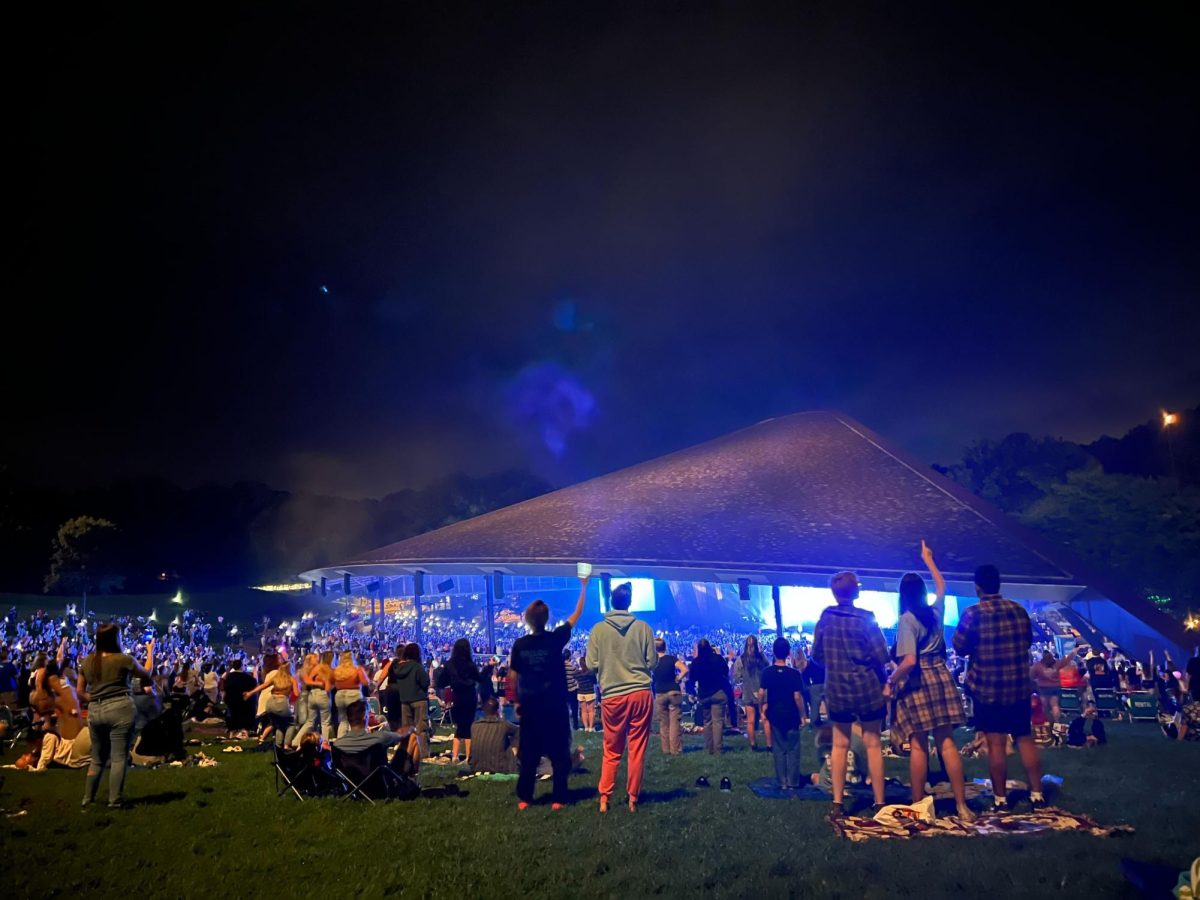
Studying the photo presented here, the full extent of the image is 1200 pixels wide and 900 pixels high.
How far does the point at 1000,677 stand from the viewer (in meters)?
6.45

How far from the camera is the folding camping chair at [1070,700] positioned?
43.4 feet

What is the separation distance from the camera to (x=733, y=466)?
108 feet

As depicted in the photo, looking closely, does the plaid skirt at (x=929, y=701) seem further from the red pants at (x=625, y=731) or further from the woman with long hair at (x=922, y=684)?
the red pants at (x=625, y=731)

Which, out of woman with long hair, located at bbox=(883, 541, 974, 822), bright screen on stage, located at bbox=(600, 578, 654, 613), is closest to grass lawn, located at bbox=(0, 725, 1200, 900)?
woman with long hair, located at bbox=(883, 541, 974, 822)

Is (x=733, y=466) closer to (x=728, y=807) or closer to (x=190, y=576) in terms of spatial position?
(x=728, y=807)

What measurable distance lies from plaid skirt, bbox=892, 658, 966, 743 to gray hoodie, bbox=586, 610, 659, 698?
2299mm

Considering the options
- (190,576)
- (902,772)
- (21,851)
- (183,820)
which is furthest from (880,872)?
(190,576)

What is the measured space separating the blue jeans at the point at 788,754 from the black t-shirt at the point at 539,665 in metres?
2.68

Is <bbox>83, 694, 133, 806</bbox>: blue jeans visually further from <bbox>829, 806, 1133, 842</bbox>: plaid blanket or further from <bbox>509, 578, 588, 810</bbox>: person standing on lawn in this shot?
<bbox>829, 806, 1133, 842</bbox>: plaid blanket

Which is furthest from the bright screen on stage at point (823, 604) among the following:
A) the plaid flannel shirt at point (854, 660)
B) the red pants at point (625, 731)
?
the red pants at point (625, 731)

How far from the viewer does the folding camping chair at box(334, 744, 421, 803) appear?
7.54m

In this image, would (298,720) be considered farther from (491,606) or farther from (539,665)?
(491,606)

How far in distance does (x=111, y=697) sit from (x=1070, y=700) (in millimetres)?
15390

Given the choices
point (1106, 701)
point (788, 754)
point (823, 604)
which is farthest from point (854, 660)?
point (823, 604)
